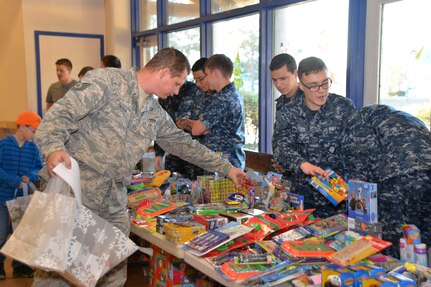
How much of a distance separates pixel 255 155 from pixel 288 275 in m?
2.85

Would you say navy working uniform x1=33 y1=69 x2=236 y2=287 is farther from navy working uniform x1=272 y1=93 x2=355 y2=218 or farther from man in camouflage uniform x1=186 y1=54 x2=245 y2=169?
man in camouflage uniform x1=186 y1=54 x2=245 y2=169

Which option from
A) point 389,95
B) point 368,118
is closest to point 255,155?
point 389,95

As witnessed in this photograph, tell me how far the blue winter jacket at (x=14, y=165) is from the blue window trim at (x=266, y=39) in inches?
89.9

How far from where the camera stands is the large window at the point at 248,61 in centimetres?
522

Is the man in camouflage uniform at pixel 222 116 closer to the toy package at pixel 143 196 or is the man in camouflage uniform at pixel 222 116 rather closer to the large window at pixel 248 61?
the toy package at pixel 143 196

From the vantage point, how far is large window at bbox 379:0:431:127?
134 inches

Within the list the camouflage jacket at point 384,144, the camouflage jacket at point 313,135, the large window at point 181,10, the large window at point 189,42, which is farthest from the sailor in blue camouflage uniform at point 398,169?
the large window at point 181,10

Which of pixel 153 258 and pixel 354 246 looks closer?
pixel 354 246

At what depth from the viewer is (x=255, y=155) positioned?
4.70m

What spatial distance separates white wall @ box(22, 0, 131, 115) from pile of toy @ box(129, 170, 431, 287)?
18.4ft

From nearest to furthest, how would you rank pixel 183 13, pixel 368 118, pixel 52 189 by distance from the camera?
1. pixel 52 189
2. pixel 368 118
3. pixel 183 13

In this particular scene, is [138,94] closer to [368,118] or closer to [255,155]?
[368,118]

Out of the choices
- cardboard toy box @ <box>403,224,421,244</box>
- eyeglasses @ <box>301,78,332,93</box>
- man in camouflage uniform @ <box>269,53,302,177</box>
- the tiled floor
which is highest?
man in camouflage uniform @ <box>269,53,302,177</box>

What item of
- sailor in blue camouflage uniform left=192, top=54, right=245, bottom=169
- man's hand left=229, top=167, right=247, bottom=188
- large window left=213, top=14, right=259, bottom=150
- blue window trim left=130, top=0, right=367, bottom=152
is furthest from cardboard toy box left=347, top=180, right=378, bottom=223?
large window left=213, top=14, right=259, bottom=150
